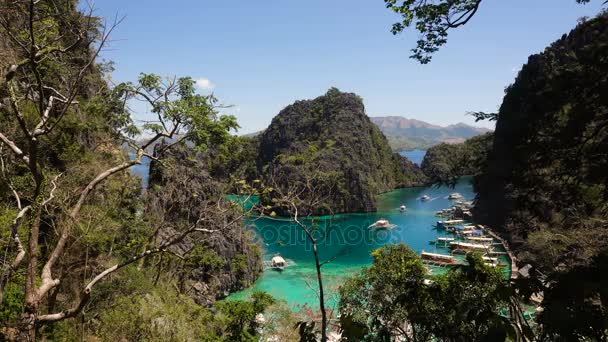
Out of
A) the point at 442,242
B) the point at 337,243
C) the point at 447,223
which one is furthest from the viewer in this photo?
the point at 447,223

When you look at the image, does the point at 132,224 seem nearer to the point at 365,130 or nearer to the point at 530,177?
the point at 530,177

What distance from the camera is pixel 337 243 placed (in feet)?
108

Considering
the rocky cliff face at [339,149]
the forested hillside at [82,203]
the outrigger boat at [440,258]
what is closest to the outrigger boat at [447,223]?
the rocky cliff face at [339,149]

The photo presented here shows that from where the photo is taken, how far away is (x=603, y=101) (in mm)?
2797

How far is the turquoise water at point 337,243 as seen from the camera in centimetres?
2081

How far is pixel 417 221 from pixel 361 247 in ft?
40.9

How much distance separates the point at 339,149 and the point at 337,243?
75.4ft

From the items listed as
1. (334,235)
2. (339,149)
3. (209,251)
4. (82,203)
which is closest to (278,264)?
(209,251)

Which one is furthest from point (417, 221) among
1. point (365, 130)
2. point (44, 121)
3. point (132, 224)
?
point (44, 121)

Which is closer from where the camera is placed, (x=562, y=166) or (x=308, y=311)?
(x=562, y=166)

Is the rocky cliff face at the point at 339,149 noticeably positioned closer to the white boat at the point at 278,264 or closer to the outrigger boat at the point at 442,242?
the outrigger boat at the point at 442,242

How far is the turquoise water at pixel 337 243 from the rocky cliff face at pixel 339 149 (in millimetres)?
5304

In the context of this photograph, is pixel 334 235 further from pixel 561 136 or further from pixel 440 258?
pixel 561 136

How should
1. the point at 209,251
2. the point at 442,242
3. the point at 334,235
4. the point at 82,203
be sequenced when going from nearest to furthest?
the point at 82,203
the point at 209,251
the point at 442,242
the point at 334,235
